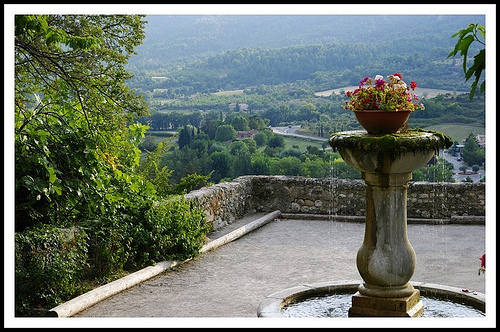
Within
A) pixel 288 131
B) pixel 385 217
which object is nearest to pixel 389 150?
pixel 385 217

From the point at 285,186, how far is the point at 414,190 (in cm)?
244

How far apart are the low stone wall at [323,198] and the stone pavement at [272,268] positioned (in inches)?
14.3

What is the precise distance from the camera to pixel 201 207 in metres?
11.1

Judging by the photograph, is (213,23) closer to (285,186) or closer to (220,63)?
(220,63)

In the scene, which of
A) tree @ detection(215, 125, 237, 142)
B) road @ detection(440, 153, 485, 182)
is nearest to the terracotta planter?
road @ detection(440, 153, 485, 182)

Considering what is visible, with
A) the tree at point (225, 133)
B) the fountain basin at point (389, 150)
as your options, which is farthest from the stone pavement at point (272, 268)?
the tree at point (225, 133)

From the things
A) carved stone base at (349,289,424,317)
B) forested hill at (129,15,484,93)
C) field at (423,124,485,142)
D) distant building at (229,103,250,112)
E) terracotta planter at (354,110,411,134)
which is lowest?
carved stone base at (349,289,424,317)

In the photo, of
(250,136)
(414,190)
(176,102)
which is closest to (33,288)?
(414,190)

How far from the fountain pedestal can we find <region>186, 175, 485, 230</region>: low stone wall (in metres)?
5.23

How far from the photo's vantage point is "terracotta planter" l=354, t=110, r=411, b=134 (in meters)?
6.51

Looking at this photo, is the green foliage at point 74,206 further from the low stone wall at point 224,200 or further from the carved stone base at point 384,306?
the carved stone base at point 384,306

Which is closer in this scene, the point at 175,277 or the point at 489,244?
the point at 489,244

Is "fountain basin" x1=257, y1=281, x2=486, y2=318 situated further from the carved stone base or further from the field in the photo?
the field

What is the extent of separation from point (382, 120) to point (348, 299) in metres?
2.14
